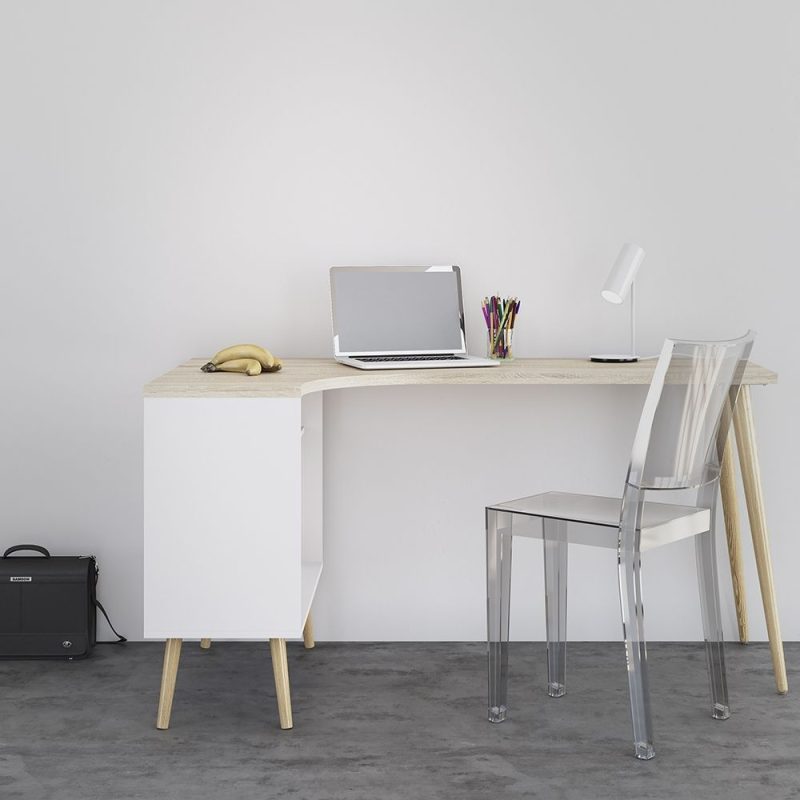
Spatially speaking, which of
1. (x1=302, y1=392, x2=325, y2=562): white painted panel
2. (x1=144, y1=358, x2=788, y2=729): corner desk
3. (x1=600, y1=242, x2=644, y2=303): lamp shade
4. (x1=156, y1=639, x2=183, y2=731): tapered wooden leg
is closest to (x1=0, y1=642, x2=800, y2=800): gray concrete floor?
(x1=156, y1=639, x2=183, y2=731): tapered wooden leg

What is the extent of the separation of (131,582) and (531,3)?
2.11m

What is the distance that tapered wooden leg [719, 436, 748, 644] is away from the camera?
2.92 meters

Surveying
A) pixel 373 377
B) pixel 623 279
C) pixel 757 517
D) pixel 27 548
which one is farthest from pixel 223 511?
pixel 757 517

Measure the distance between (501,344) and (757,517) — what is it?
2.79ft

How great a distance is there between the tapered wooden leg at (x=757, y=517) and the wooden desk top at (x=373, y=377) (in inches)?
5.7

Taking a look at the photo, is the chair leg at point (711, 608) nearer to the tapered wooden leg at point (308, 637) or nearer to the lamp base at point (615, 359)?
the lamp base at point (615, 359)

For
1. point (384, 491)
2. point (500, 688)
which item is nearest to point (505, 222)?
point (384, 491)

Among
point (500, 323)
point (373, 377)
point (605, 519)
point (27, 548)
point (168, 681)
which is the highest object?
point (500, 323)

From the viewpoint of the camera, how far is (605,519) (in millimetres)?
2354

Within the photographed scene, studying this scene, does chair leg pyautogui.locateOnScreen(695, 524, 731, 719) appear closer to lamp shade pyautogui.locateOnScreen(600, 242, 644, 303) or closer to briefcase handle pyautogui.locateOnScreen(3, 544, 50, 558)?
lamp shade pyautogui.locateOnScreen(600, 242, 644, 303)

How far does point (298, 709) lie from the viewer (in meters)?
2.57

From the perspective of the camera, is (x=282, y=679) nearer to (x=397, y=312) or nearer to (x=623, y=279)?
(x=397, y=312)

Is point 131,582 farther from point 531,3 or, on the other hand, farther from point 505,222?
point 531,3

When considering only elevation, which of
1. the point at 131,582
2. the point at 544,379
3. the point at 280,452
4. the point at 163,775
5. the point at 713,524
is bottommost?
the point at 163,775
